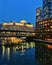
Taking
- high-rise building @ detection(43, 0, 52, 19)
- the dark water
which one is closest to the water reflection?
the dark water

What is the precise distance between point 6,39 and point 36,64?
61.0 metres

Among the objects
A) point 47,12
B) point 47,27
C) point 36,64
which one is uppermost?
point 47,12

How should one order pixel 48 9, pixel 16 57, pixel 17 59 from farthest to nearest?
pixel 48 9 → pixel 16 57 → pixel 17 59

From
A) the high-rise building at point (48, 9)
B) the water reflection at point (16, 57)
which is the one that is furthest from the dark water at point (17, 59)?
the high-rise building at point (48, 9)

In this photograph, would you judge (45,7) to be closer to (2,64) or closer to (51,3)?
(51,3)

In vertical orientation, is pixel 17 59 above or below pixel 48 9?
below

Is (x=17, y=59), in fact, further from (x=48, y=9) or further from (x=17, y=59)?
(x=48, y=9)

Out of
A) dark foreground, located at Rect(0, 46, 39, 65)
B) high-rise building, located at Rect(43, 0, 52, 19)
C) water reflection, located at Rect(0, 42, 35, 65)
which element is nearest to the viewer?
dark foreground, located at Rect(0, 46, 39, 65)

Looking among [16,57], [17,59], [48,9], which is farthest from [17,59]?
[48,9]

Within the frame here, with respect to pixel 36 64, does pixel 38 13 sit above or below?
above

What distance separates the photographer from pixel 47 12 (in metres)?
120

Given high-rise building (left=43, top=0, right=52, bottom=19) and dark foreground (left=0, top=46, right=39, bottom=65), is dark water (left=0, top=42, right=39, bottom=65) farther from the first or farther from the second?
high-rise building (left=43, top=0, right=52, bottom=19)

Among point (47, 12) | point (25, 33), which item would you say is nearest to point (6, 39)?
point (25, 33)

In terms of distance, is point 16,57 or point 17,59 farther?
point 16,57
